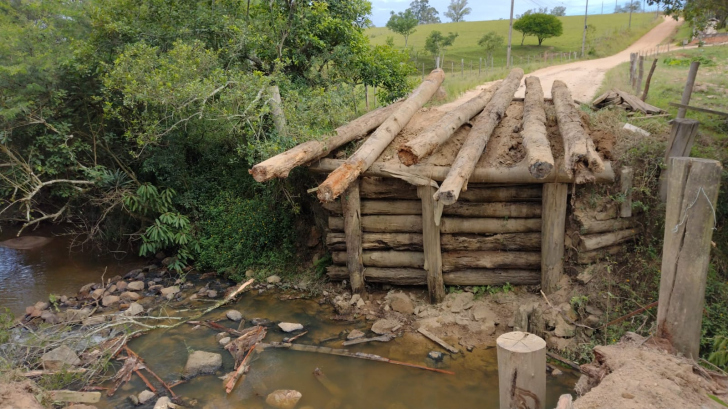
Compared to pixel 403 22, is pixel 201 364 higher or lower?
lower

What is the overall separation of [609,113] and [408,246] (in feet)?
15.7

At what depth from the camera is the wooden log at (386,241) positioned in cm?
811

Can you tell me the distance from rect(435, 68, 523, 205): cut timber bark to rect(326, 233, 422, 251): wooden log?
1.65 meters

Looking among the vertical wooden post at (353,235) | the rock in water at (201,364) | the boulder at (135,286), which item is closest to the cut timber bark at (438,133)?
the vertical wooden post at (353,235)

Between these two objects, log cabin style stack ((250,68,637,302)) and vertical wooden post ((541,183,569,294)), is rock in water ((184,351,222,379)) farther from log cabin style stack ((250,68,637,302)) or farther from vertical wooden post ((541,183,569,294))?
vertical wooden post ((541,183,569,294))

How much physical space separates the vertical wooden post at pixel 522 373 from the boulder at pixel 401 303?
12.4 feet

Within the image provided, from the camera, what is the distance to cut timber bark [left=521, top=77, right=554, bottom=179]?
599 cm

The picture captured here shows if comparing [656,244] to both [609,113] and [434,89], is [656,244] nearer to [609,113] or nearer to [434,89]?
[609,113]

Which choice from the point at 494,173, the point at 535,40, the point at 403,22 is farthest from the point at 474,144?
the point at 535,40

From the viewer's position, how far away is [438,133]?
24.9 feet

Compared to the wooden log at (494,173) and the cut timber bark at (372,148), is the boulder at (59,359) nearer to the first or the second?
the cut timber bark at (372,148)

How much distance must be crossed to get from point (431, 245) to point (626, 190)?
3.01 meters

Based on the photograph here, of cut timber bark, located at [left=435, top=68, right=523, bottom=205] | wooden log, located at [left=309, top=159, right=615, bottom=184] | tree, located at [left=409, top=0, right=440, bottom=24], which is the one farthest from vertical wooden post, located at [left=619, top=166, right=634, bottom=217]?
tree, located at [left=409, top=0, right=440, bottom=24]

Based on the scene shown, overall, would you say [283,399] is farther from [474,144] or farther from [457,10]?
[457,10]
